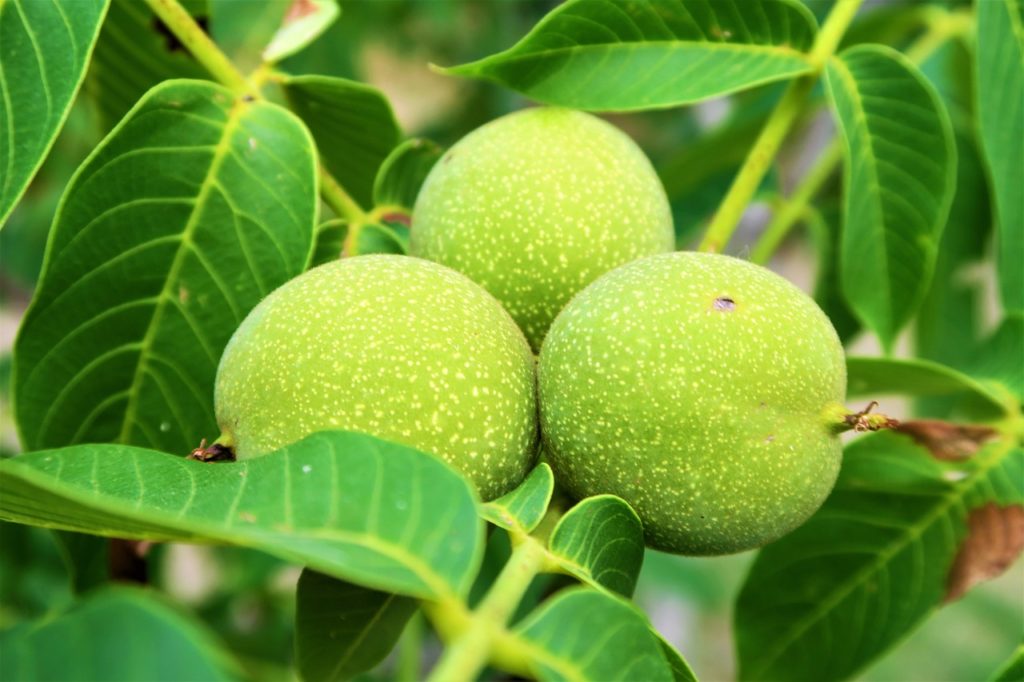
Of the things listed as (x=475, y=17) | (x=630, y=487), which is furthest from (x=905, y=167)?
(x=475, y=17)

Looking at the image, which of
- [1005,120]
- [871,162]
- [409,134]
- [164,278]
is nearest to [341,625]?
[164,278]

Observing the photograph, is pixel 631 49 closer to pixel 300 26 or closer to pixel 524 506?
pixel 300 26

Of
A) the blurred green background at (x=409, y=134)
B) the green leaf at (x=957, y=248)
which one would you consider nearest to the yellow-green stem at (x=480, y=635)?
the blurred green background at (x=409, y=134)

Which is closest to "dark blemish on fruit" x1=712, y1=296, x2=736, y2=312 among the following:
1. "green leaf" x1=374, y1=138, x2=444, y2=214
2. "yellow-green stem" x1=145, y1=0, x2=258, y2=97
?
"green leaf" x1=374, y1=138, x2=444, y2=214

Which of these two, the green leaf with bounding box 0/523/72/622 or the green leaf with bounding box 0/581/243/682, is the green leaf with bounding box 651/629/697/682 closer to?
the green leaf with bounding box 0/581/243/682

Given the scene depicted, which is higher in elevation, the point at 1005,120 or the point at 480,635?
the point at 1005,120
